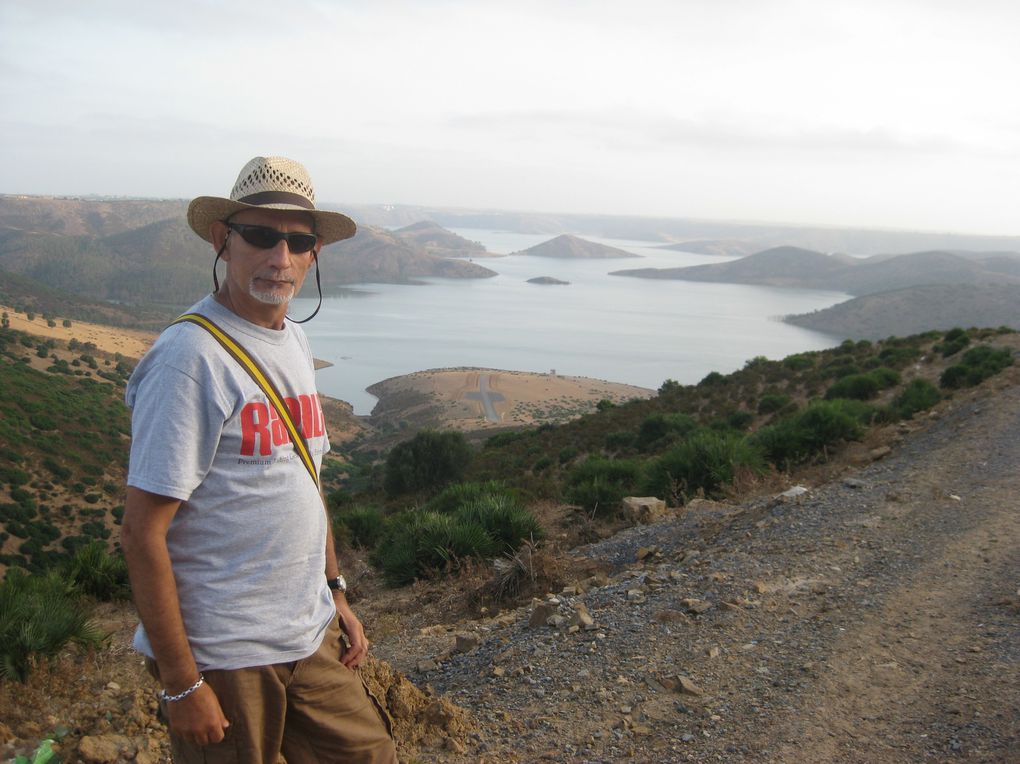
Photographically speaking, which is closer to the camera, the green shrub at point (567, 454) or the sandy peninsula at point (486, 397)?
the green shrub at point (567, 454)

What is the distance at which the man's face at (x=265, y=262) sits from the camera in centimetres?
159

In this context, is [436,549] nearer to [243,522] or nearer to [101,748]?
[101,748]

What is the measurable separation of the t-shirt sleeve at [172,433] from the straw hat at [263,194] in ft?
1.39

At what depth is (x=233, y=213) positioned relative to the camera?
5.41 feet

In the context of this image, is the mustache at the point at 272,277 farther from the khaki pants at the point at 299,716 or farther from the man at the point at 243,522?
the khaki pants at the point at 299,716

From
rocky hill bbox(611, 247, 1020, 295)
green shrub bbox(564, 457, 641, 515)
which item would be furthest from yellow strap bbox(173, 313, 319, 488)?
rocky hill bbox(611, 247, 1020, 295)

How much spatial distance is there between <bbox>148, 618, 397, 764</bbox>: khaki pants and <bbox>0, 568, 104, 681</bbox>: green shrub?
1.75m

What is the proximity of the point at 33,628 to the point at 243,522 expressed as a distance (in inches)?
81.8

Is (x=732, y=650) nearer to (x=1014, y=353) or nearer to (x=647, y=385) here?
(x=1014, y=353)

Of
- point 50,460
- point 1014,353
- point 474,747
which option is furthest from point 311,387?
point 50,460

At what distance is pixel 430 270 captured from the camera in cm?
Result: 16575

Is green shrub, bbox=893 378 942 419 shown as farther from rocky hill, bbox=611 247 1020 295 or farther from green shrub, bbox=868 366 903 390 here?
rocky hill, bbox=611 247 1020 295

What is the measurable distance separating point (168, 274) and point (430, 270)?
203 ft

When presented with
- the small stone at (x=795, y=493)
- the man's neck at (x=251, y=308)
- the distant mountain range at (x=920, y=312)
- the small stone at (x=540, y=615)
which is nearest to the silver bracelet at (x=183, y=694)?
the man's neck at (x=251, y=308)
